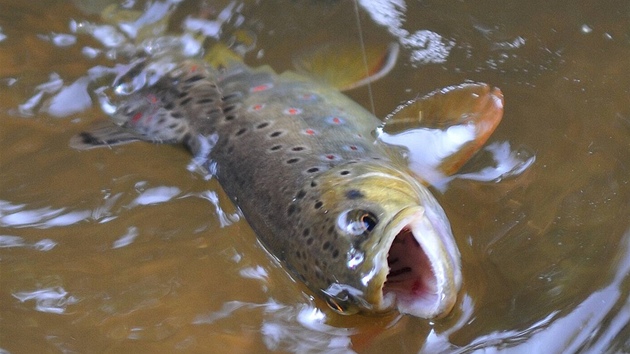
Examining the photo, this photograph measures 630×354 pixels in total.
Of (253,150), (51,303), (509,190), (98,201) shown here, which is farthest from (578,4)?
(51,303)

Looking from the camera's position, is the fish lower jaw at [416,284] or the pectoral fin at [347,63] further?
the pectoral fin at [347,63]

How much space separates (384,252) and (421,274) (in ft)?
0.73

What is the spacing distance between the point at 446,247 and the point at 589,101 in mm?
1352

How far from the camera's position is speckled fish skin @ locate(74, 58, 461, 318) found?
7.12 feet

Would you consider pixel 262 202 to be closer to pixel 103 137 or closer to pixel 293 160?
pixel 293 160

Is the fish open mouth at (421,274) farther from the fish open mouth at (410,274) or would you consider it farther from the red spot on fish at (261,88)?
the red spot on fish at (261,88)

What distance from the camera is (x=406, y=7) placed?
3.91 m

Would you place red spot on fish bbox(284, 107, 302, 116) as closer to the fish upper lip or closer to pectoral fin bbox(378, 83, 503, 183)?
pectoral fin bbox(378, 83, 503, 183)

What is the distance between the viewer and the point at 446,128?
292 centimetres

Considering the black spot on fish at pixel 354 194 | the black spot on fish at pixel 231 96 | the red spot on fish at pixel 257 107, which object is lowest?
the black spot on fish at pixel 231 96

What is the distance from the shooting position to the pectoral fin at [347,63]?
334 centimetres

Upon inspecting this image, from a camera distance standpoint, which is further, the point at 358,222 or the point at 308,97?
the point at 308,97

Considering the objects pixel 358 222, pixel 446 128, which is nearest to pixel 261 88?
pixel 446 128

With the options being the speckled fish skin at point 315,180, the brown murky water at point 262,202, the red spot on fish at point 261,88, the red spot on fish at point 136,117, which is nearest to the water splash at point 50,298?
the brown murky water at point 262,202
